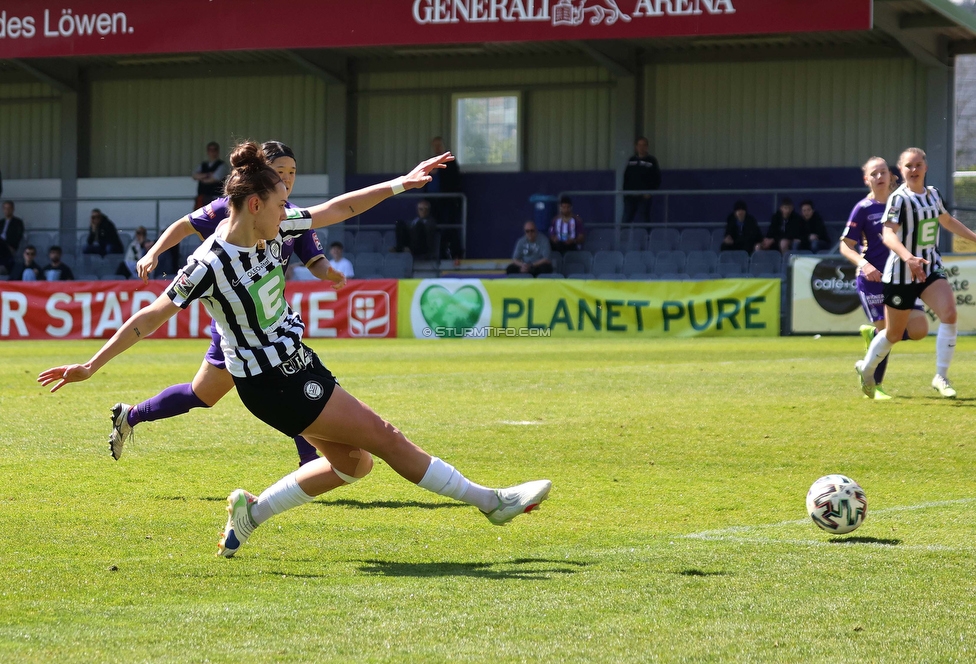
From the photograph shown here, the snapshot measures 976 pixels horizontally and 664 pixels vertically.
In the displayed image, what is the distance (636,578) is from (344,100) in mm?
25153

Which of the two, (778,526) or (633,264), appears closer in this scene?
(778,526)

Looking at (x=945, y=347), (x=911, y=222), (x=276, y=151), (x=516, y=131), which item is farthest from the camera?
(x=516, y=131)

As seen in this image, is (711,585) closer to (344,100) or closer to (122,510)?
(122,510)

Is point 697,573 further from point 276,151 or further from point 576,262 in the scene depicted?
point 576,262

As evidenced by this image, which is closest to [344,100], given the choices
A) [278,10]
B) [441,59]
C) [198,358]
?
[441,59]

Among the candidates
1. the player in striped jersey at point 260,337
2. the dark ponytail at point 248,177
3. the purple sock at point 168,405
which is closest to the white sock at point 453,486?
the player in striped jersey at point 260,337

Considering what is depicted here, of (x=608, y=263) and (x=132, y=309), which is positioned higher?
(x=608, y=263)

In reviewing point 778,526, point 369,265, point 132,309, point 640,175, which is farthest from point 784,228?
point 778,526

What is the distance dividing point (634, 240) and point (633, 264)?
1410 mm

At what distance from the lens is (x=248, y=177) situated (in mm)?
4863

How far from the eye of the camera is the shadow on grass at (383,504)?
6.45 metres

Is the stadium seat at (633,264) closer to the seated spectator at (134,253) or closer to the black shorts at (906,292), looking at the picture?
the seated spectator at (134,253)

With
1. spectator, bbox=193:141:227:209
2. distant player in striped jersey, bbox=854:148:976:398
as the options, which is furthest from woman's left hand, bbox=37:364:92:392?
spectator, bbox=193:141:227:209

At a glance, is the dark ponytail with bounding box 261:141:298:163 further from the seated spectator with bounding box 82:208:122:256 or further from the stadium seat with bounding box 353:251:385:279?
the seated spectator with bounding box 82:208:122:256
